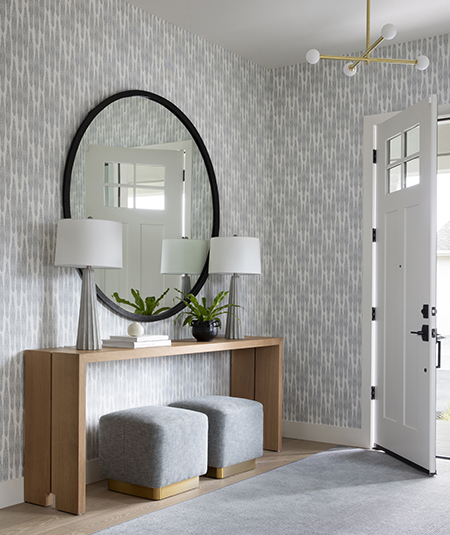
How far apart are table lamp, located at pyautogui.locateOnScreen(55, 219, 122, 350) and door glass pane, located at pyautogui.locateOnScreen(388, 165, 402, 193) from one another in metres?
1.97

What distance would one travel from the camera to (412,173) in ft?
12.9

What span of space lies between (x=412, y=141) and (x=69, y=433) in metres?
2.70

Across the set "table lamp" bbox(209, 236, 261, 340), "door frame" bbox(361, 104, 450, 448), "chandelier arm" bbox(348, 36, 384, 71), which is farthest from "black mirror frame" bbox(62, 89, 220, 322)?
"chandelier arm" bbox(348, 36, 384, 71)

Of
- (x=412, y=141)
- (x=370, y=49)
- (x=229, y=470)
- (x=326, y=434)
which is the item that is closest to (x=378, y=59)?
(x=370, y=49)

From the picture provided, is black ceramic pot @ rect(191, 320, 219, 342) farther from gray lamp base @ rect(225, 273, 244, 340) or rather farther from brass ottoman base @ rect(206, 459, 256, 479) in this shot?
brass ottoman base @ rect(206, 459, 256, 479)

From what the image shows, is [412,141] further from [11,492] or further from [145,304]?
[11,492]

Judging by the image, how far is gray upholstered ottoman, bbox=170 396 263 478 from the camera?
3.54m

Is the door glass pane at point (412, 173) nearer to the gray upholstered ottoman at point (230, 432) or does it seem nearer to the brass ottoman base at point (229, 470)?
the gray upholstered ottoman at point (230, 432)

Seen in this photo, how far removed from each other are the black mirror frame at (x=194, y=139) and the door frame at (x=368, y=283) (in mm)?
1074

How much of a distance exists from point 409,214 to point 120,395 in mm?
2122

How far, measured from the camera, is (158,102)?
3.96m

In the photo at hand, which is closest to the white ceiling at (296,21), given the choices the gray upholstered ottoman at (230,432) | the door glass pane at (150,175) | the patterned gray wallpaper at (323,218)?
the patterned gray wallpaper at (323,218)

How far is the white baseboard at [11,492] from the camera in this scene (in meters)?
3.03

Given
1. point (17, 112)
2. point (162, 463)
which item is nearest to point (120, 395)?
point (162, 463)
